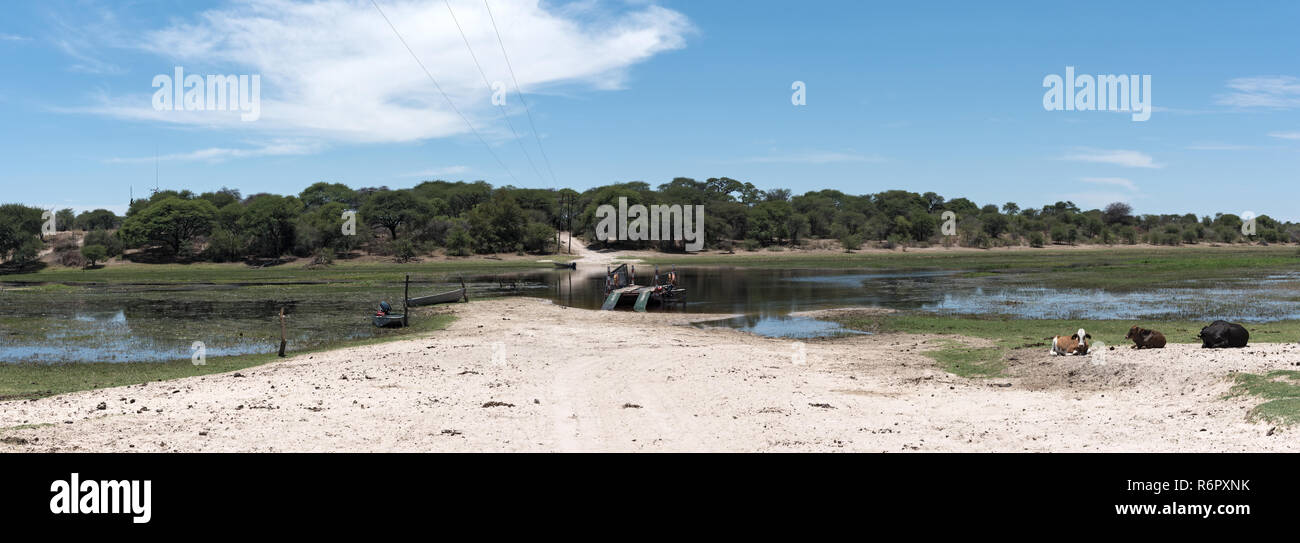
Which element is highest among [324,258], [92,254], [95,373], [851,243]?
[851,243]

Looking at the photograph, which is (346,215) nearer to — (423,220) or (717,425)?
(423,220)

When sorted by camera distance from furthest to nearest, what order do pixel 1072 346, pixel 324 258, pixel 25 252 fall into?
1. pixel 324 258
2. pixel 25 252
3. pixel 1072 346

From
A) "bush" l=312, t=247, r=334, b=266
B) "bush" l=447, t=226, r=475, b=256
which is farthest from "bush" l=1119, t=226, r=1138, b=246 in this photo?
"bush" l=312, t=247, r=334, b=266

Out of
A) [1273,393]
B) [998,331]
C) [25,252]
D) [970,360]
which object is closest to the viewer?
[1273,393]

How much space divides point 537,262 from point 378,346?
72257 millimetres

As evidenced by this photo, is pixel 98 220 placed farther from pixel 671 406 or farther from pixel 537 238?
pixel 671 406

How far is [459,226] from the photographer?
10762cm

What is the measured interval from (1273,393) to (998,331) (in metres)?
15.4

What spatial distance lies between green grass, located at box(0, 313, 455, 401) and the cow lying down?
20.8 m

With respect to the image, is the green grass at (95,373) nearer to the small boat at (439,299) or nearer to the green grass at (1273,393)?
the small boat at (439,299)

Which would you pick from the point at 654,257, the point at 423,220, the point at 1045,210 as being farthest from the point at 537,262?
the point at 1045,210

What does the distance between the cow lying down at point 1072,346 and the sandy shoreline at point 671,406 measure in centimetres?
63

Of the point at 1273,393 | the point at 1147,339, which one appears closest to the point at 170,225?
the point at 1147,339

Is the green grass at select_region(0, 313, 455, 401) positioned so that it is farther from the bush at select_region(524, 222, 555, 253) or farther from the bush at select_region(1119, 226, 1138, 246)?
the bush at select_region(1119, 226, 1138, 246)
